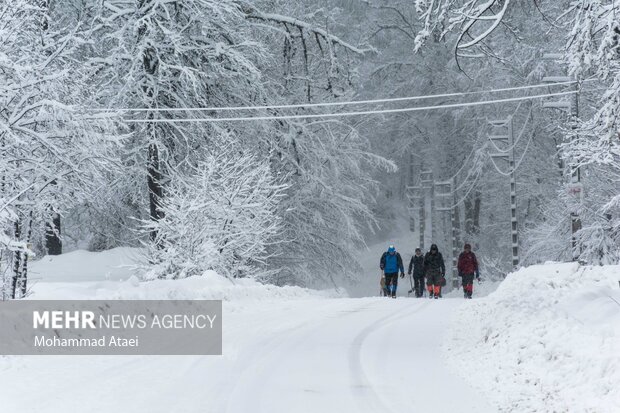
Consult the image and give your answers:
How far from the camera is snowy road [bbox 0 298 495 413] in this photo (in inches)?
320

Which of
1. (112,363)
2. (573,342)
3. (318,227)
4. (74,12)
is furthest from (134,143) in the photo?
(573,342)

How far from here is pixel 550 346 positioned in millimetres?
9555

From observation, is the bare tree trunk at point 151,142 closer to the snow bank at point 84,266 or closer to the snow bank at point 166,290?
the snow bank at point 84,266

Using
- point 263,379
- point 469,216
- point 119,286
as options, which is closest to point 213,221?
point 119,286

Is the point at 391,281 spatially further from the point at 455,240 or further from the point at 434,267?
the point at 455,240

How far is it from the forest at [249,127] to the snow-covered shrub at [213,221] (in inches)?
2.2

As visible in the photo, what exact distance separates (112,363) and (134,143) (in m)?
15.4

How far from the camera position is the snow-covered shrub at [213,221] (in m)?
20.2

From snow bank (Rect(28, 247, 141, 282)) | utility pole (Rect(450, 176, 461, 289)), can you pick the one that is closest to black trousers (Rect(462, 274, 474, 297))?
snow bank (Rect(28, 247, 141, 282))

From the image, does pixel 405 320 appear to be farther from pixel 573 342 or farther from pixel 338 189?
pixel 338 189

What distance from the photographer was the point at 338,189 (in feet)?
111

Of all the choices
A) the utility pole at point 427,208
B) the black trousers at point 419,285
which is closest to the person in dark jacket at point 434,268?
the black trousers at point 419,285

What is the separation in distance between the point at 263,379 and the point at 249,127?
1789 centimetres

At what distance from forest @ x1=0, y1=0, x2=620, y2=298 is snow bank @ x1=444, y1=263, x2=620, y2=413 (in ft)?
7.98
